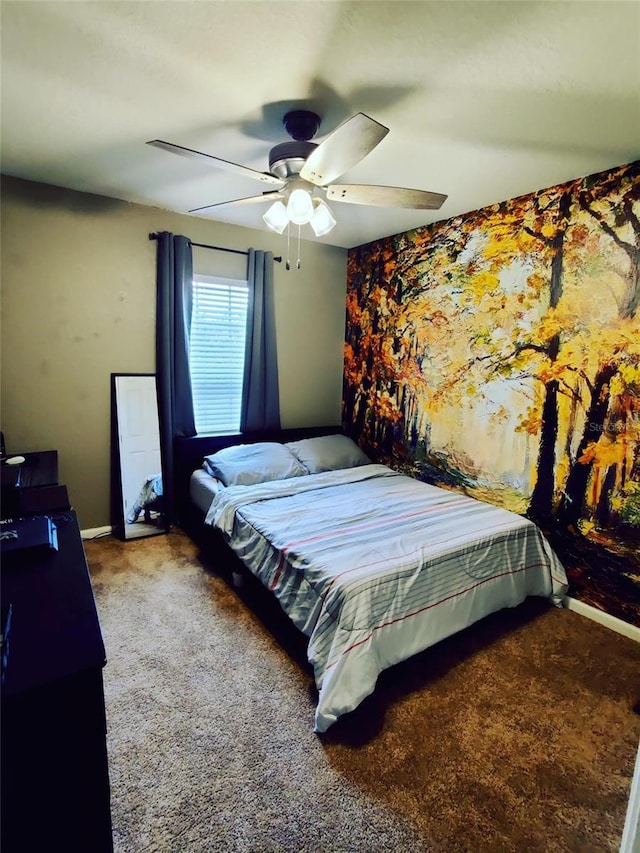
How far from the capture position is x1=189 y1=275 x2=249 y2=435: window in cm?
339

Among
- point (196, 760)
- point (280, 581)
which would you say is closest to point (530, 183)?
point (280, 581)

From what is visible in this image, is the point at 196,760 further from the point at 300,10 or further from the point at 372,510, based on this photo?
the point at 300,10

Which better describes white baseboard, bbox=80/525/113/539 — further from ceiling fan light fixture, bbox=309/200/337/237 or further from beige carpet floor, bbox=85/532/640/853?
ceiling fan light fixture, bbox=309/200/337/237

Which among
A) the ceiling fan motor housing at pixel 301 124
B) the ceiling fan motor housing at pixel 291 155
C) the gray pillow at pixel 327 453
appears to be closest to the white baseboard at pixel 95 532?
the gray pillow at pixel 327 453

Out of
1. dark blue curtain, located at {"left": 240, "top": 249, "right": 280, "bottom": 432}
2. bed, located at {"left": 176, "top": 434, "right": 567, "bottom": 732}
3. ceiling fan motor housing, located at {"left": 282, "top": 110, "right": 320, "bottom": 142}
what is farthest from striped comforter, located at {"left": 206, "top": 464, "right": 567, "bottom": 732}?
ceiling fan motor housing, located at {"left": 282, "top": 110, "right": 320, "bottom": 142}

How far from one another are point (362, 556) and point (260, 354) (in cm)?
216

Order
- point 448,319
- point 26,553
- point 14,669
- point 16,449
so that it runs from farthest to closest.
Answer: point 448,319, point 16,449, point 26,553, point 14,669

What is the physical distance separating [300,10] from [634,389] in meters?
2.27

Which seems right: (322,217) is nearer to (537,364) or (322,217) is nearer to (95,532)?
(537,364)

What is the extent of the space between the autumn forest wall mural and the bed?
288 millimetres

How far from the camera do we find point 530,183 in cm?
242

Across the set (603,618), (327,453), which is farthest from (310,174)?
(603,618)

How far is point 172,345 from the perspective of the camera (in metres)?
3.19

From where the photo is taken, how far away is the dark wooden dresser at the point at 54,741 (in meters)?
0.81
